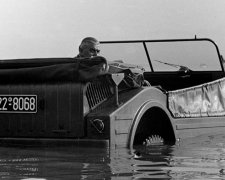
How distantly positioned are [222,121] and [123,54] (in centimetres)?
233

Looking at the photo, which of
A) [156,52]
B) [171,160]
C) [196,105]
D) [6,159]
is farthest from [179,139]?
[156,52]

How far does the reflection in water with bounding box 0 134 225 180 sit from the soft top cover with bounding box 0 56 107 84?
0.61m

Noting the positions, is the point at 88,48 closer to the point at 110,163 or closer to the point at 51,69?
the point at 51,69

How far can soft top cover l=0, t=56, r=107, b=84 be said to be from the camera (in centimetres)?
489

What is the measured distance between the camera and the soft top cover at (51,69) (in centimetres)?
489

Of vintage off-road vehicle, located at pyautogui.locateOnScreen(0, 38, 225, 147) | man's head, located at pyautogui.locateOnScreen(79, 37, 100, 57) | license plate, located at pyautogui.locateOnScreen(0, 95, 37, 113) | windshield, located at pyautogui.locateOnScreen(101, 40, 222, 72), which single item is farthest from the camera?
windshield, located at pyautogui.locateOnScreen(101, 40, 222, 72)

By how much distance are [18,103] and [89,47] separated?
0.95 m

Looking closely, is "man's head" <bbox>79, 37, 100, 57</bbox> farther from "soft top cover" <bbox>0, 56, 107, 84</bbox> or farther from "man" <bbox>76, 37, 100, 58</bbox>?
"soft top cover" <bbox>0, 56, 107, 84</bbox>

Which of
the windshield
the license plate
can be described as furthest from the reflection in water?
the windshield

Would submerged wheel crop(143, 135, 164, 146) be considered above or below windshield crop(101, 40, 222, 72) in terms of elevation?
below

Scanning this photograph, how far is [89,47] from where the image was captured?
5.68 meters

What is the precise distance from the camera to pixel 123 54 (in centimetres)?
897

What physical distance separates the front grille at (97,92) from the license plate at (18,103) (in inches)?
20.0

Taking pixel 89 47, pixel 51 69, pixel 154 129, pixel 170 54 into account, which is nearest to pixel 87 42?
pixel 89 47
